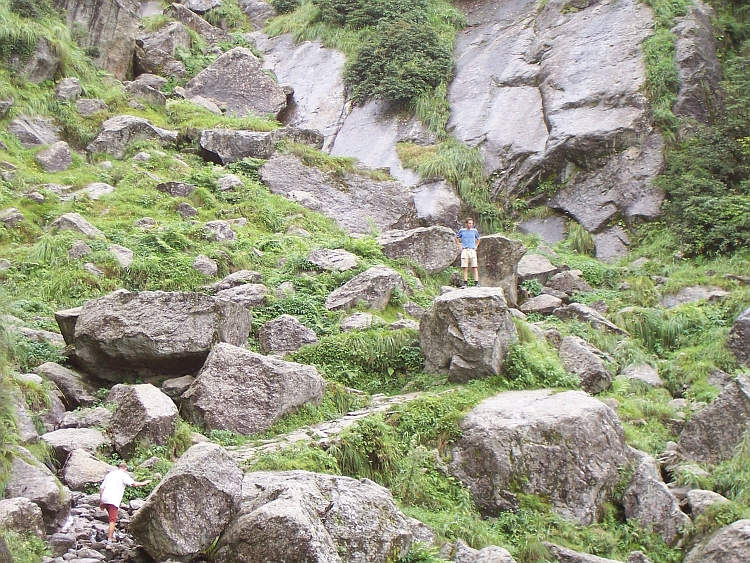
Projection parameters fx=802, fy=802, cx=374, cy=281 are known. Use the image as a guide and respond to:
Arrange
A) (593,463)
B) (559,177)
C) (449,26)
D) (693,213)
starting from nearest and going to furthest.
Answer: (593,463)
(693,213)
(559,177)
(449,26)

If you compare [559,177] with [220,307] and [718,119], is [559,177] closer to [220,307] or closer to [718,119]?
[718,119]

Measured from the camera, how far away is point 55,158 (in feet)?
59.4

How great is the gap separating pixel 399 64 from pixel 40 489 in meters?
19.6

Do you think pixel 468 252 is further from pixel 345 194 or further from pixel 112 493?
pixel 112 493

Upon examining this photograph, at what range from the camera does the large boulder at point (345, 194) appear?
1920cm

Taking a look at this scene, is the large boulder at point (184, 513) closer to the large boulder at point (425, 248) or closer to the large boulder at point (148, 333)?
the large boulder at point (148, 333)

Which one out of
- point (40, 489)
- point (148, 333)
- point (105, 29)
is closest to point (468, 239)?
point (148, 333)

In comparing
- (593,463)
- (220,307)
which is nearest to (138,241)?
(220,307)

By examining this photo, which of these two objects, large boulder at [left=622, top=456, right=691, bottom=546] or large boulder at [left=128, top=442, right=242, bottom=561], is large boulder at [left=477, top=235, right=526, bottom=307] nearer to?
large boulder at [left=622, top=456, right=691, bottom=546]

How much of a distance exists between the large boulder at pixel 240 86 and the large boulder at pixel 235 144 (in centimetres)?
321

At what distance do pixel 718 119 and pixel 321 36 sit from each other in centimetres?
1350

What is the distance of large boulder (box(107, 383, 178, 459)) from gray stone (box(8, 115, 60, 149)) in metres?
11.8

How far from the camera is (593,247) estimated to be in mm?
19641

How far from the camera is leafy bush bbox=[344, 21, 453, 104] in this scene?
23703 mm
